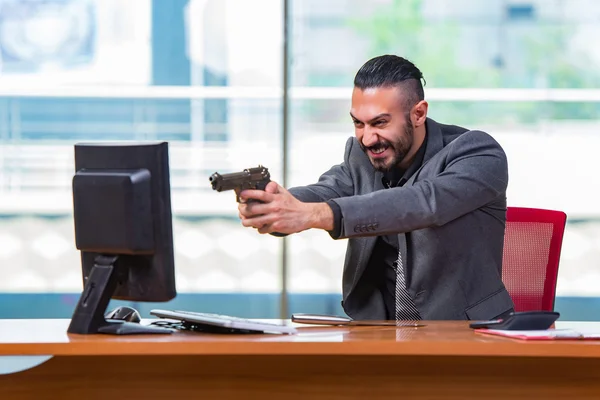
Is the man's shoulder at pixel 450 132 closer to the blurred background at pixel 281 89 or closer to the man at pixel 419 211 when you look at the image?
the man at pixel 419 211

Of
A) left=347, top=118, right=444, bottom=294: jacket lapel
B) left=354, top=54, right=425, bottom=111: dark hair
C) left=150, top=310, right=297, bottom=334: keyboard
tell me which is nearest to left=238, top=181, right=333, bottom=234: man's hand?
left=150, top=310, right=297, bottom=334: keyboard

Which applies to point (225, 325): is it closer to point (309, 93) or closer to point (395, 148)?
point (395, 148)

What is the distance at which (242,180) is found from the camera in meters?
1.98

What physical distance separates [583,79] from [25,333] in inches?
136

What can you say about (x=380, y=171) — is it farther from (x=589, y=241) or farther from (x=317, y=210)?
(x=589, y=241)

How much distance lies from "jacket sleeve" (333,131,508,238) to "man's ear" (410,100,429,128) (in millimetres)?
110

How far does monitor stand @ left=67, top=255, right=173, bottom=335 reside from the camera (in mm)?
1880

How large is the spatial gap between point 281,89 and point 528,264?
2216 millimetres

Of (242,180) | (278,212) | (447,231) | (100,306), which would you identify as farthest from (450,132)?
(100,306)

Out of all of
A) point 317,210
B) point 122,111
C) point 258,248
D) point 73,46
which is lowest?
point 258,248

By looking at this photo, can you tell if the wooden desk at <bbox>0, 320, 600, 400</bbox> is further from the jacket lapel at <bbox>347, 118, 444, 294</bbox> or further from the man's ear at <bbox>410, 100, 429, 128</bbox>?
the man's ear at <bbox>410, 100, 429, 128</bbox>

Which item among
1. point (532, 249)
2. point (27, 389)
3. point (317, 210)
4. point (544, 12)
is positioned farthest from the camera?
point (544, 12)

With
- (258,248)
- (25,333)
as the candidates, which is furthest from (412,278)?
(258,248)

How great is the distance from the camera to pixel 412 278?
2428mm
